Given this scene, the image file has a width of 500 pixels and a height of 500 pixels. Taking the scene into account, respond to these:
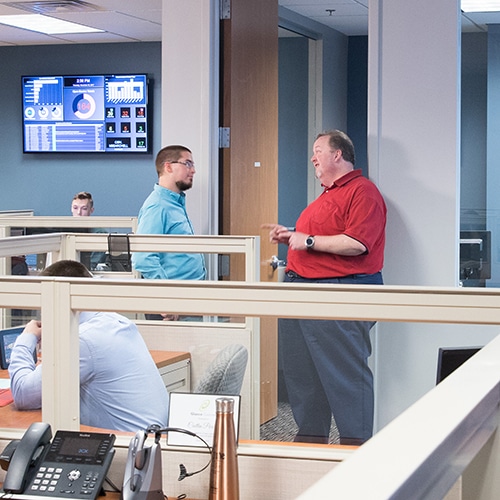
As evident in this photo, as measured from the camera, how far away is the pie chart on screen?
8086 millimetres

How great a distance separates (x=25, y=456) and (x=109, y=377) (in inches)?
21.2

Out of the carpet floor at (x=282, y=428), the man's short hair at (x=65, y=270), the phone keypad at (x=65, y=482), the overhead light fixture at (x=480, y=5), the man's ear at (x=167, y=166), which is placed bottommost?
the carpet floor at (x=282, y=428)

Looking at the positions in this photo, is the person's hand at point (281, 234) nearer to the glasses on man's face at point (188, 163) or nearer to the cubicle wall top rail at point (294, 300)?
the glasses on man's face at point (188, 163)

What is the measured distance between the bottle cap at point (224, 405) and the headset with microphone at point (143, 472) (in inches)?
5.5

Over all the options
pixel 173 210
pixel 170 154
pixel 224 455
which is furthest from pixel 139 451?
pixel 170 154

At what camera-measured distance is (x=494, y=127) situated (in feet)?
12.3

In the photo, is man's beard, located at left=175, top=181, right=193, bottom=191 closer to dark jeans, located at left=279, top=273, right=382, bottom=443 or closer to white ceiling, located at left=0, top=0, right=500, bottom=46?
white ceiling, located at left=0, top=0, right=500, bottom=46

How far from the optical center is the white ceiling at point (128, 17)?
5041 millimetres

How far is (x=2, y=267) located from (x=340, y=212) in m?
1.80

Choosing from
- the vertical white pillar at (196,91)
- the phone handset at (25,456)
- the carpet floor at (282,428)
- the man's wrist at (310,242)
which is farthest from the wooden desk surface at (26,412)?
the vertical white pillar at (196,91)

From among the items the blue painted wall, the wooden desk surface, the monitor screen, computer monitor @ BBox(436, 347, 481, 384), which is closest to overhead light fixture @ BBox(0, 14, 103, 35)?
the blue painted wall

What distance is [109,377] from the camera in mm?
2156

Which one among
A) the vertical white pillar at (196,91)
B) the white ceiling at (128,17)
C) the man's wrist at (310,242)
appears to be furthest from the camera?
the white ceiling at (128,17)

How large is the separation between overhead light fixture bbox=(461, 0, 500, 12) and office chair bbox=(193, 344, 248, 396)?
2.06 m
